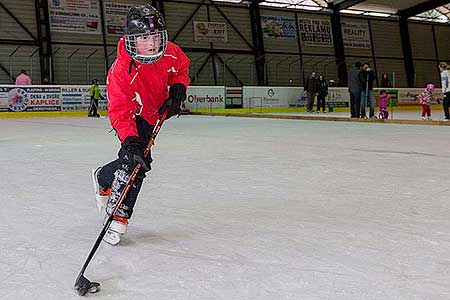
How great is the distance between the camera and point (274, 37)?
86.6 ft

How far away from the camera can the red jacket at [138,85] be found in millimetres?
2559

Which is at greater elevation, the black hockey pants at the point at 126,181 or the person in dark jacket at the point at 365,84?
the person in dark jacket at the point at 365,84

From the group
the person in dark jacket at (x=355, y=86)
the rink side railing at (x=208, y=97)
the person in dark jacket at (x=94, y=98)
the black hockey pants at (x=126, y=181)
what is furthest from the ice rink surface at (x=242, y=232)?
the rink side railing at (x=208, y=97)

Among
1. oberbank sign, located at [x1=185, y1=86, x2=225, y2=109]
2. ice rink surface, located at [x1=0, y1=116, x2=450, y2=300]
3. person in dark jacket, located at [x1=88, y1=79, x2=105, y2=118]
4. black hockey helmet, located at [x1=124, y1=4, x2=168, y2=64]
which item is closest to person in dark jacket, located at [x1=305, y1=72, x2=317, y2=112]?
Answer: oberbank sign, located at [x1=185, y1=86, x2=225, y2=109]

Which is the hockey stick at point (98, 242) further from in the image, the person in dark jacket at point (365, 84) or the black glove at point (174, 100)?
the person in dark jacket at point (365, 84)

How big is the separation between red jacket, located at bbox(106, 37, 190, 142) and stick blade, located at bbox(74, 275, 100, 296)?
732 mm

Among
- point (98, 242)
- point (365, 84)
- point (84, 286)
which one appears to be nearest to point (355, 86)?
point (365, 84)

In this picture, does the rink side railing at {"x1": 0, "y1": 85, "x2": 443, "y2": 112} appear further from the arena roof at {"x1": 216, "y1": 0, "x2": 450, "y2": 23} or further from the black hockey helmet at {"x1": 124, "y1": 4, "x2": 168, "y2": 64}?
the black hockey helmet at {"x1": 124, "y1": 4, "x2": 168, "y2": 64}

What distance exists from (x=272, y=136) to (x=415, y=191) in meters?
5.55

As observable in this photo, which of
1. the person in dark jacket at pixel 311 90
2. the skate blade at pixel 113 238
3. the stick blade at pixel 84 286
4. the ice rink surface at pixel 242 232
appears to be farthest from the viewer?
the person in dark jacket at pixel 311 90

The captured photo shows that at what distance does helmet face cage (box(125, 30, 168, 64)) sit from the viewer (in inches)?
98.3

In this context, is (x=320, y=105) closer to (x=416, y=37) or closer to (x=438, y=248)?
(x=416, y=37)

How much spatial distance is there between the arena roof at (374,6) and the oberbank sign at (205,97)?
20.5 feet

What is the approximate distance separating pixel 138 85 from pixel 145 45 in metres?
0.22
